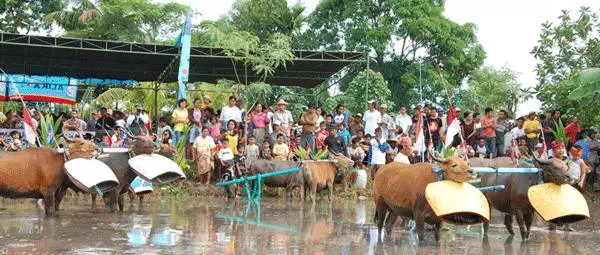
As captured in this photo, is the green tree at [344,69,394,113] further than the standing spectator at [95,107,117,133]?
Yes

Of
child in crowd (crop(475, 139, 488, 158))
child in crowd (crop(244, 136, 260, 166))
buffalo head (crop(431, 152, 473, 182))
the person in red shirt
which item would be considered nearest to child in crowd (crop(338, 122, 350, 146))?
child in crowd (crop(244, 136, 260, 166))

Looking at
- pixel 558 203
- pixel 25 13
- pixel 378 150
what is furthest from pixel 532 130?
pixel 25 13

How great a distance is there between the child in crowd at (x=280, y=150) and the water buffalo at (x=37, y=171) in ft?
22.4

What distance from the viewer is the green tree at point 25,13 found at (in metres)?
36.3

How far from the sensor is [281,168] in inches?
763

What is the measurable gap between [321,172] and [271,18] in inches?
892

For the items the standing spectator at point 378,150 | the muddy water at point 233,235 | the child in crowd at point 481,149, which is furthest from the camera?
the standing spectator at point 378,150

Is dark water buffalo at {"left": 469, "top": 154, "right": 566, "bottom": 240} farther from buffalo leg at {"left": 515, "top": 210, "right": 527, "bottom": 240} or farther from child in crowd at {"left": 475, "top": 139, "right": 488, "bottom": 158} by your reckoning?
child in crowd at {"left": 475, "top": 139, "right": 488, "bottom": 158}

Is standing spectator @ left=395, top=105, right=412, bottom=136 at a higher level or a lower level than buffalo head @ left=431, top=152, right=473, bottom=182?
higher

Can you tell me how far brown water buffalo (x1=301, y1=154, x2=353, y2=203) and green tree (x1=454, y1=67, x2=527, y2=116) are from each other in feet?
58.9

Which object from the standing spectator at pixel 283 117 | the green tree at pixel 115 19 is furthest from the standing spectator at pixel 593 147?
the green tree at pixel 115 19

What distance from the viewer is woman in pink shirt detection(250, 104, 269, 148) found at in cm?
2111

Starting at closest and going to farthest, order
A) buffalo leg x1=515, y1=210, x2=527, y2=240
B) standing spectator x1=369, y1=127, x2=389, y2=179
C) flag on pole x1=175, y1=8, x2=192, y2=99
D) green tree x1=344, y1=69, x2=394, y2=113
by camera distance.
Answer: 1. buffalo leg x1=515, y1=210, x2=527, y2=240
2. standing spectator x1=369, y1=127, x2=389, y2=179
3. flag on pole x1=175, y1=8, x2=192, y2=99
4. green tree x1=344, y1=69, x2=394, y2=113

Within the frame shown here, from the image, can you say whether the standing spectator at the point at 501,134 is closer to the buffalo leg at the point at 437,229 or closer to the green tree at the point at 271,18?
the buffalo leg at the point at 437,229
